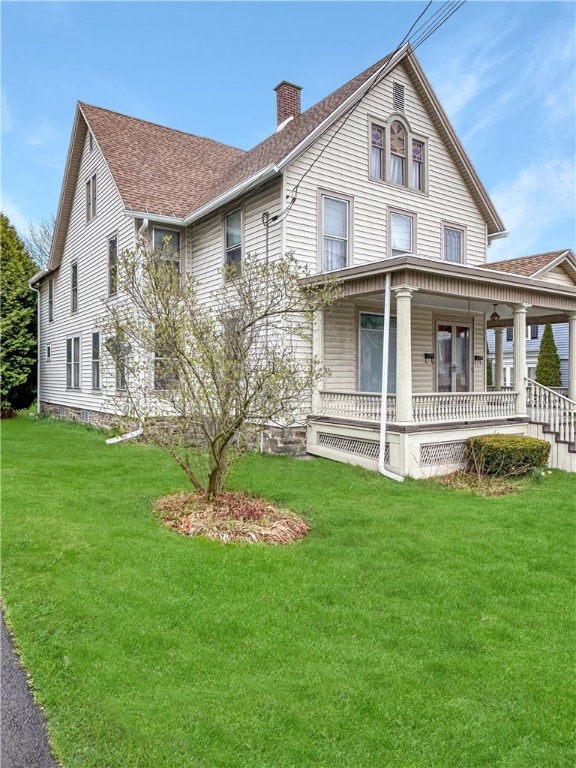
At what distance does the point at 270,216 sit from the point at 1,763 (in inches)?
409

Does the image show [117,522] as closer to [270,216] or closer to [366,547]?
[366,547]

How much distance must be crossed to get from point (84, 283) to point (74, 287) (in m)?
1.36

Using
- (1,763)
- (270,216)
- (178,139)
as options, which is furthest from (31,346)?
(1,763)

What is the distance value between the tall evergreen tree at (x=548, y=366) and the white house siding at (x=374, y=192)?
52.3 feet

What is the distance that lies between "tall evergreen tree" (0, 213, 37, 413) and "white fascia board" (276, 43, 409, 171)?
14602 mm

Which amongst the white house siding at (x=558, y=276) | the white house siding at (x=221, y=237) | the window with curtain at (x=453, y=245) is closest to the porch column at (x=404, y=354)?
the white house siding at (x=221, y=237)

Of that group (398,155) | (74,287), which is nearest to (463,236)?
(398,155)

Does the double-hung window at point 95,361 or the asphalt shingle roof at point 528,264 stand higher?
the asphalt shingle roof at point 528,264

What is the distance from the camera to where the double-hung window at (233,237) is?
41.0 ft

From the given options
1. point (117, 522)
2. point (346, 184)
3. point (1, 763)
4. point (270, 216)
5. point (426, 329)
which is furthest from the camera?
point (426, 329)

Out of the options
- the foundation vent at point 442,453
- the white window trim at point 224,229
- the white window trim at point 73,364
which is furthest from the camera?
the white window trim at point 73,364

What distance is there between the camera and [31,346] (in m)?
22.6

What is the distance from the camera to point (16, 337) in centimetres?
2223

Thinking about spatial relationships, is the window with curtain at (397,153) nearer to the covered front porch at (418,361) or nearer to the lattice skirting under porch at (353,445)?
the covered front porch at (418,361)
